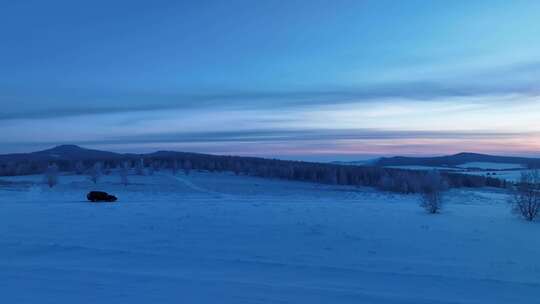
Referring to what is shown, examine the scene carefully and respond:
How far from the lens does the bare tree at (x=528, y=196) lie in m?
31.1

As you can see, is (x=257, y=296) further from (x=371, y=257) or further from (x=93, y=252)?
(x=93, y=252)

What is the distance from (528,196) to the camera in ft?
104

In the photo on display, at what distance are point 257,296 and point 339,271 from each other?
396 cm

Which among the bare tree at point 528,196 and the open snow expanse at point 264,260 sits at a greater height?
the bare tree at point 528,196

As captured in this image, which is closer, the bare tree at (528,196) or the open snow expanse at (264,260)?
the open snow expanse at (264,260)

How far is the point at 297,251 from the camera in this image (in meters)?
17.1

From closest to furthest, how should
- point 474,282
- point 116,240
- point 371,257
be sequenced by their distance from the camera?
point 474,282, point 371,257, point 116,240

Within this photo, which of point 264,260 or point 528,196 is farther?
point 528,196

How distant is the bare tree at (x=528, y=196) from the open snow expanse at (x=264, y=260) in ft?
11.8

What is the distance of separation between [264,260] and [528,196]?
77.3ft

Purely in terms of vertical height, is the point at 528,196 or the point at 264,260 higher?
the point at 528,196

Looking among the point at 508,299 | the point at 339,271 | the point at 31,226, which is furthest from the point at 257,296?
the point at 31,226

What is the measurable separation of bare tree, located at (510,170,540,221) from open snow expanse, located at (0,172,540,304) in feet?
11.8

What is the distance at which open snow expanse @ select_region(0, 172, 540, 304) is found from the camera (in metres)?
11.1
